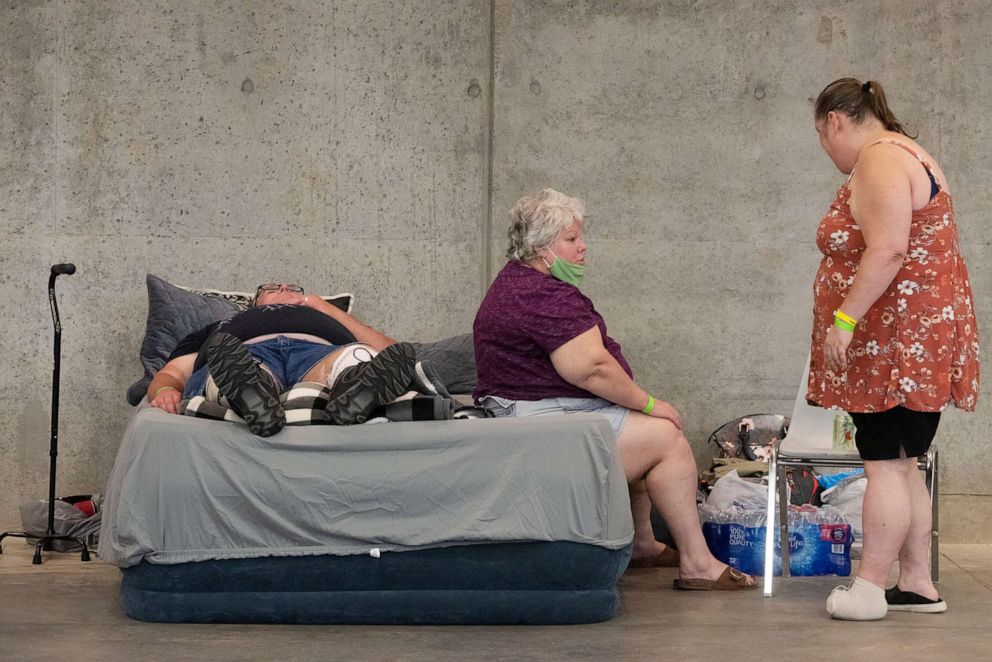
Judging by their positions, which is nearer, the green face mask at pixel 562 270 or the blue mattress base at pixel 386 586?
the blue mattress base at pixel 386 586

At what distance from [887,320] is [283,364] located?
5.65 ft

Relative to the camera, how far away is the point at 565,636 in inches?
119

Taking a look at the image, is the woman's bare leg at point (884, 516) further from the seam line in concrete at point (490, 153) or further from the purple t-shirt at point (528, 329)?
the seam line in concrete at point (490, 153)

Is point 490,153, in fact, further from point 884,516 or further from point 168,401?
point 884,516

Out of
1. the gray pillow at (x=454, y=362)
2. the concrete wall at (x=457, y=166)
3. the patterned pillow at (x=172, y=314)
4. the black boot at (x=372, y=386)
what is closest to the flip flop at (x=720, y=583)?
the black boot at (x=372, y=386)

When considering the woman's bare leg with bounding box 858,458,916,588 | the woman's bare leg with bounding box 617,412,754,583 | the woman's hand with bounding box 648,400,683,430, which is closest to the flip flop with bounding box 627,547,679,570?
the woman's bare leg with bounding box 617,412,754,583

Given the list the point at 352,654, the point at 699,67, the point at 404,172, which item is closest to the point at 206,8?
the point at 404,172

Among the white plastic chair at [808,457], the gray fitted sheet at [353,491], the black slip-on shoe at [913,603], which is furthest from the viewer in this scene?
the white plastic chair at [808,457]

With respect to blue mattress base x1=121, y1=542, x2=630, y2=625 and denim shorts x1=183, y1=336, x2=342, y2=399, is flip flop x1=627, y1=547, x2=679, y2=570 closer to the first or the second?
blue mattress base x1=121, y1=542, x2=630, y2=625

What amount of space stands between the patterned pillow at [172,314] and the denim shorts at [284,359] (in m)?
0.97

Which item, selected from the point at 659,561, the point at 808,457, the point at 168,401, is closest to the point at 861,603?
the point at 808,457

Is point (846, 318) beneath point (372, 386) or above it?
above

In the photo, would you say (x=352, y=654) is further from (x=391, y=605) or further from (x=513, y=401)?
(x=513, y=401)

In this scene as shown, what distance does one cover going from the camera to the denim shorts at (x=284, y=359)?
362 centimetres
